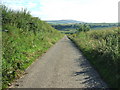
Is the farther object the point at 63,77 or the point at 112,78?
the point at 63,77

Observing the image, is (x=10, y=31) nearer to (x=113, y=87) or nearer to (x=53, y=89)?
(x=53, y=89)

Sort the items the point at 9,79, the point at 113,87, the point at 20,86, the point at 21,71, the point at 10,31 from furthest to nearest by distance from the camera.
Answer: the point at 10,31, the point at 21,71, the point at 9,79, the point at 20,86, the point at 113,87

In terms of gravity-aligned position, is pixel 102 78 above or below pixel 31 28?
below

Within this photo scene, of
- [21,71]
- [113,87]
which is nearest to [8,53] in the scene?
[21,71]

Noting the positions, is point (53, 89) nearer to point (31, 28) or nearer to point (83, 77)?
point (83, 77)

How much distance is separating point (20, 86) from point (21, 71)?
2.35m

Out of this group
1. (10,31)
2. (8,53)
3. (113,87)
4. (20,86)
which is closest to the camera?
(113,87)

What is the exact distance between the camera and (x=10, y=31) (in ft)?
59.5

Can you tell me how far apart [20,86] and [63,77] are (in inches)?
105

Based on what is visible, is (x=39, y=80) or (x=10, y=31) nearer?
(x=39, y=80)

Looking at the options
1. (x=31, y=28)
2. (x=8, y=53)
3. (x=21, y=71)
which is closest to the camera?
(x=21, y=71)

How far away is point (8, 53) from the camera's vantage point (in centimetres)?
1238

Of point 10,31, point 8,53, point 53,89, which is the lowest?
point 53,89

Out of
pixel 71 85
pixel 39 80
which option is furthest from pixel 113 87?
pixel 39 80
